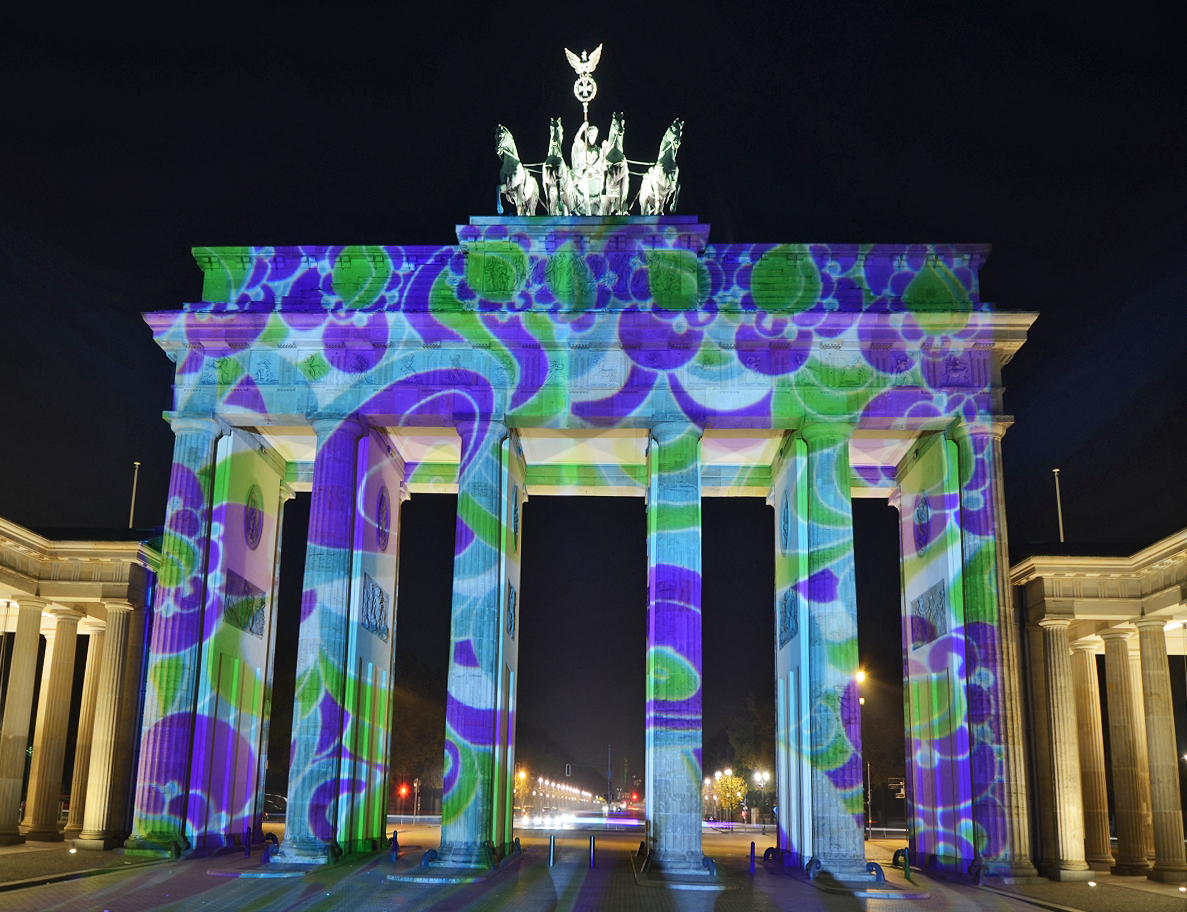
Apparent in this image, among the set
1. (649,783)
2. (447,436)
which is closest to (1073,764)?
(649,783)

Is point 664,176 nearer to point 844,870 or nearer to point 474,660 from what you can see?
point 474,660

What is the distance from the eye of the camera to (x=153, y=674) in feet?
93.4

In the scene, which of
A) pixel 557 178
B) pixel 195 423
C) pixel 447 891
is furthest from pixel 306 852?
pixel 557 178

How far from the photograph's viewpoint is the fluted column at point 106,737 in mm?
31156

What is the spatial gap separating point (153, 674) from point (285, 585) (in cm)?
4421

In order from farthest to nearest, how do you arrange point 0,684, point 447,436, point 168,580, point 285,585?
point 285,585 < point 0,684 < point 447,436 < point 168,580

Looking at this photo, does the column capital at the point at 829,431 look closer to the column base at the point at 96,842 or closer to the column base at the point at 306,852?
the column base at the point at 306,852

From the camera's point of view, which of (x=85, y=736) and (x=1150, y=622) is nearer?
(x=1150, y=622)

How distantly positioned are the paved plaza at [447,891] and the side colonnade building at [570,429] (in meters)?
1.78

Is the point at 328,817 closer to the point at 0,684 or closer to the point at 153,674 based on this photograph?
the point at 153,674

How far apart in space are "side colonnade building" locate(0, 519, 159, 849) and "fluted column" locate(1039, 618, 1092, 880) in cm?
2605

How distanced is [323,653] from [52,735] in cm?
1259

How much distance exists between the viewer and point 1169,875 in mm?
29391

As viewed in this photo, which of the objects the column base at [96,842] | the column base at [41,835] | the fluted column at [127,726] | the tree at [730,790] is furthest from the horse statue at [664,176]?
the tree at [730,790]
